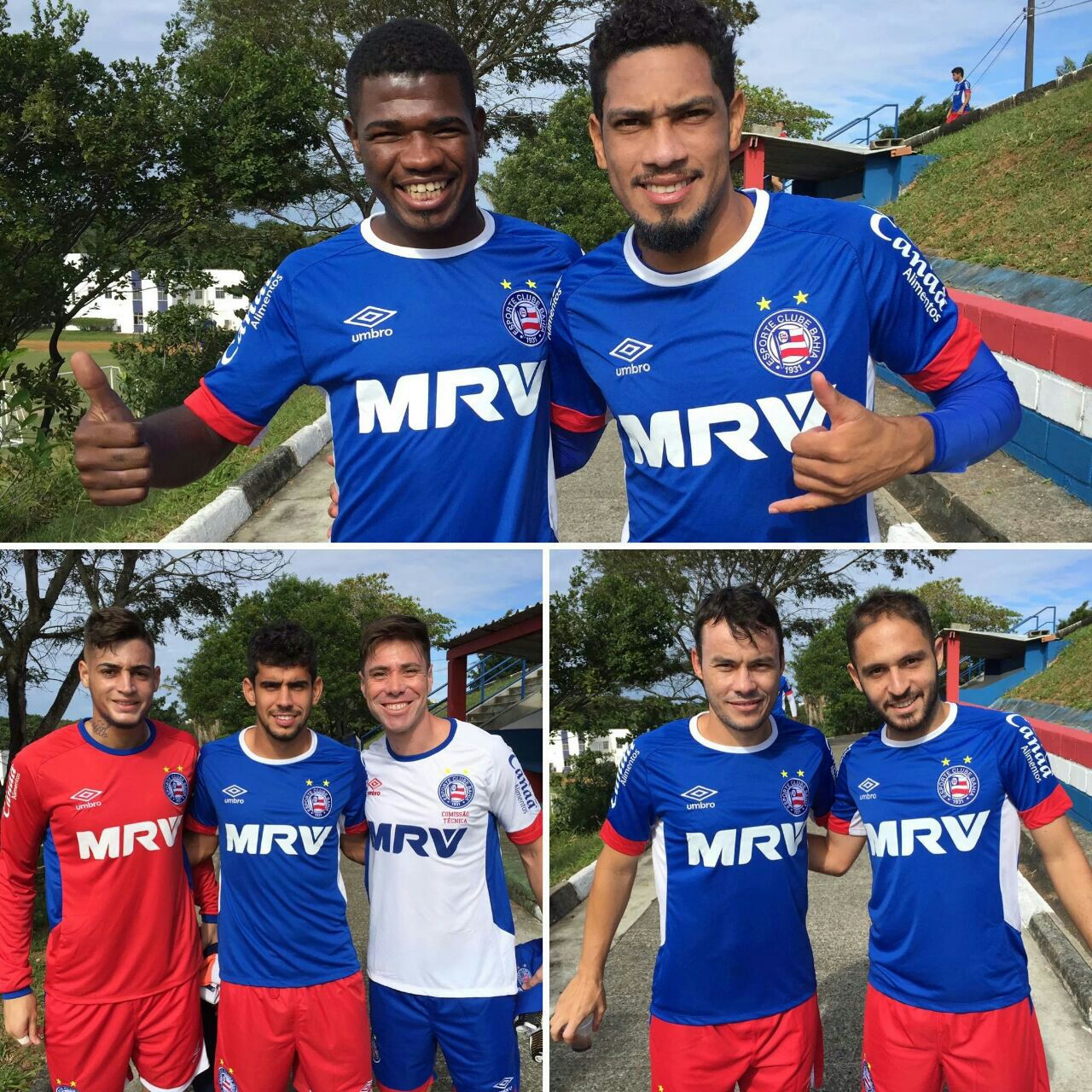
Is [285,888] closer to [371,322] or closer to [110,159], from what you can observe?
[371,322]

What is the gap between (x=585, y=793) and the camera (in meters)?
2.92

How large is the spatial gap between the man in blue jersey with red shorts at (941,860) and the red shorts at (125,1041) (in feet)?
5.36

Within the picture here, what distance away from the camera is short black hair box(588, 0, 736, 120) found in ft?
8.16

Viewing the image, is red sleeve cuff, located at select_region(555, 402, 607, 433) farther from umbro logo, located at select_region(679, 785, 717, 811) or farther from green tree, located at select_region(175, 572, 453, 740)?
umbro logo, located at select_region(679, 785, 717, 811)

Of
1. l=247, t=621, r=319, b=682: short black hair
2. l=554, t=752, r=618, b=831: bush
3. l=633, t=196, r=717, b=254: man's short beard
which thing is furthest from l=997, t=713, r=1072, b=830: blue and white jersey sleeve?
l=247, t=621, r=319, b=682: short black hair

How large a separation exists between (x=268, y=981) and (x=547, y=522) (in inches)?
54.6

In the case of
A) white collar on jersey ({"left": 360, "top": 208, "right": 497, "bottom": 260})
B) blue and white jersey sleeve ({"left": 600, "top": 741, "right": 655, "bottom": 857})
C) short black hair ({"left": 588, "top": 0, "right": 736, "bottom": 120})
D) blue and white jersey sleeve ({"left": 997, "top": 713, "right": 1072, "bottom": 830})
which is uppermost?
short black hair ({"left": 588, "top": 0, "right": 736, "bottom": 120})

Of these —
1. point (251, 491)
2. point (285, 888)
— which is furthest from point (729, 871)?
point (251, 491)

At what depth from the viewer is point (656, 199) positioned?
251 centimetres

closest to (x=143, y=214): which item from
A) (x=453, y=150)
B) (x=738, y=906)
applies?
(x=453, y=150)

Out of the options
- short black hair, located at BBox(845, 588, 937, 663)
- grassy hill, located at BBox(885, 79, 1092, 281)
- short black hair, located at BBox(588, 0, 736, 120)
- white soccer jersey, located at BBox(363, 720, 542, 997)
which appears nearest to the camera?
short black hair, located at BBox(588, 0, 736, 120)

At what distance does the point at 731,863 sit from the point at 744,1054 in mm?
493

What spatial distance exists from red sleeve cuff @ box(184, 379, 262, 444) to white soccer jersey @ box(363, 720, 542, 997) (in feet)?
3.01

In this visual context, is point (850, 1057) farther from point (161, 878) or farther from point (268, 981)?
point (161, 878)
